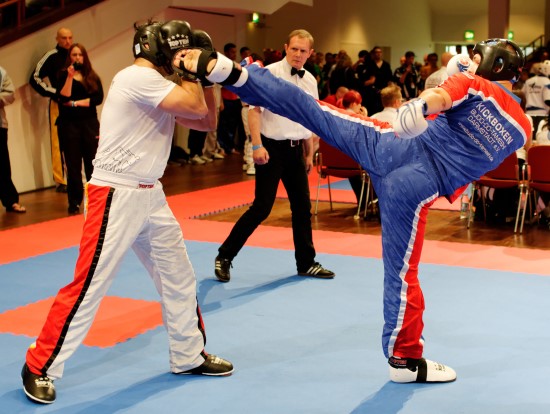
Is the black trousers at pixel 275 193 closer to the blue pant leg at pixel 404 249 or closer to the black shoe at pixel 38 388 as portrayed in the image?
the blue pant leg at pixel 404 249

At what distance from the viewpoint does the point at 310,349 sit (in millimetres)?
4543

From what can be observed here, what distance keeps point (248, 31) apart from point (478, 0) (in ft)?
33.8

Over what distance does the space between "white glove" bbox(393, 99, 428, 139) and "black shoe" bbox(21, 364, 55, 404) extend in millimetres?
1918

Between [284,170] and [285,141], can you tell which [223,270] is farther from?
[285,141]

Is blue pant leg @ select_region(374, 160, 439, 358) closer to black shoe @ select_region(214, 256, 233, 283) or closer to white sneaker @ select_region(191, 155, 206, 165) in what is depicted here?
black shoe @ select_region(214, 256, 233, 283)

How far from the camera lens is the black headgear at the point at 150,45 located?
12.6 ft

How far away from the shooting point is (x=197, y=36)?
3.83 m

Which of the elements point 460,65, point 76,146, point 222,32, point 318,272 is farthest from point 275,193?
point 222,32

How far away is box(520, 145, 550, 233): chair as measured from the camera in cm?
756

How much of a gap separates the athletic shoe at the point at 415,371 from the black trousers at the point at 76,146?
584 cm

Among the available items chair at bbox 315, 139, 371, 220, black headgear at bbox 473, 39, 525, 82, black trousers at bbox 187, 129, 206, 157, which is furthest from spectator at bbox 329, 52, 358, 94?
black headgear at bbox 473, 39, 525, 82

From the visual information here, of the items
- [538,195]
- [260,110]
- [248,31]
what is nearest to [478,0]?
[248,31]

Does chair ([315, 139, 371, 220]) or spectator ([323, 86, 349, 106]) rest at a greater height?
spectator ([323, 86, 349, 106])

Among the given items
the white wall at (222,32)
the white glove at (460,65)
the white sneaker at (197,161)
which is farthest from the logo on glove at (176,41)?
the white sneaker at (197,161)
